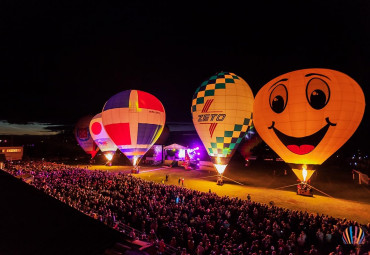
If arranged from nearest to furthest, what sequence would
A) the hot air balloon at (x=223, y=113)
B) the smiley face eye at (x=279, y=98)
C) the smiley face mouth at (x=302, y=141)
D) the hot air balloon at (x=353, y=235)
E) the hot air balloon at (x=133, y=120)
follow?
1. the hot air balloon at (x=353, y=235)
2. the smiley face mouth at (x=302, y=141)
3. the smiley face eye at (x=279, y=98)
4. the hot air balloon at (x=223, y=113)
5. the hot air balloon at (x=133, y=120)

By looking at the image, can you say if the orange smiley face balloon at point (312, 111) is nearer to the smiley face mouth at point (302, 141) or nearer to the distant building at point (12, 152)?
the smiley face mouth at point (302, 141)

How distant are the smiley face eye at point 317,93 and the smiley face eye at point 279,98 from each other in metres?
1.17

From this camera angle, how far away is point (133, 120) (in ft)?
63.7

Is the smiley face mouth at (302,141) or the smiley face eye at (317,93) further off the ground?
the smiley face eye at (317,93)

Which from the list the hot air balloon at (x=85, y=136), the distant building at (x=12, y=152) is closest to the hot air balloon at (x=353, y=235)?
the hot air balloon at (x=85, y=136)

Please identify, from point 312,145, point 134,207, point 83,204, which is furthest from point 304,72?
point 83,204

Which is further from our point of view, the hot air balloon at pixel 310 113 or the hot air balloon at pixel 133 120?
the hot air balloon at pixel 133 120

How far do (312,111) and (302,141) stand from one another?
6.04ft

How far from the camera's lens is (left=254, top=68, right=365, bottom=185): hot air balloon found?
11672mm

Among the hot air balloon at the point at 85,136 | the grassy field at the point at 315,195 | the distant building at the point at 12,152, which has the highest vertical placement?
the hot air balloon at the point at 85,136

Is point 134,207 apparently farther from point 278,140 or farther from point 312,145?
point 312,145

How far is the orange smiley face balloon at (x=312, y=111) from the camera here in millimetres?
11664

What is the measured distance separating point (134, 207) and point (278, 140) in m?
9.34

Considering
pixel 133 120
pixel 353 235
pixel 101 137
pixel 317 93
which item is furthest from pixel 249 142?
pixel 353 235
